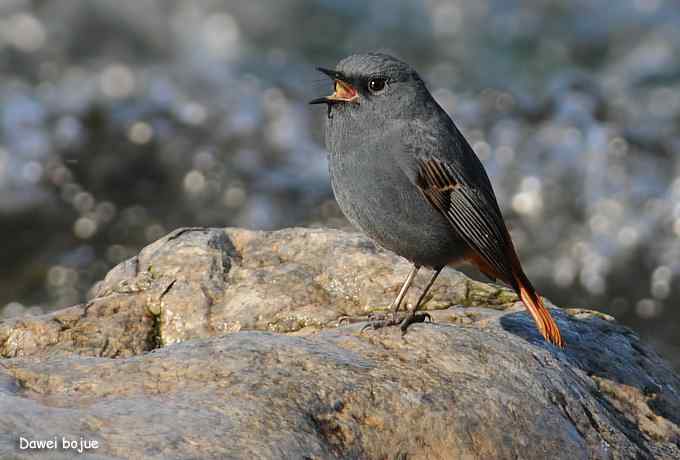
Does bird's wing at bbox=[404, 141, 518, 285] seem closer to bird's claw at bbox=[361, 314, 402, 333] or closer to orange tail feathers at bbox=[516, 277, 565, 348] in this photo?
orange tail feathers at bbox=[516, 277, 565, 348]

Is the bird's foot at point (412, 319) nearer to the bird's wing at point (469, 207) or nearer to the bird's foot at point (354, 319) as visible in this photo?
the bird's foot at point (354, 319)

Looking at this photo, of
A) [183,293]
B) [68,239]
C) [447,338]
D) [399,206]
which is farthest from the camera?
[68,239]

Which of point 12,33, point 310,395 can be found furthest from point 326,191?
point 310,395

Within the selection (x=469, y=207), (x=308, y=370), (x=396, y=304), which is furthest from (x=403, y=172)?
(x=308, y=370)

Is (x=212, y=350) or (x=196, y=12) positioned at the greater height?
(x=196, y=12)

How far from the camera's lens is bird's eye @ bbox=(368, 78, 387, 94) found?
5.30 meters

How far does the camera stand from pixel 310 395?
4.03m

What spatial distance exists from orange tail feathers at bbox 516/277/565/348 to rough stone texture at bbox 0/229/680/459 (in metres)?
0.09

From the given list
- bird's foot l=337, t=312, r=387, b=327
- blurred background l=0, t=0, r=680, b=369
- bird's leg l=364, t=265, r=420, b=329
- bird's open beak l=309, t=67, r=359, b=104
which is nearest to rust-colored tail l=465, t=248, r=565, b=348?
bird's leg l=364, t=265, r=420, b=329

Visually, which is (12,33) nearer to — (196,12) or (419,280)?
(196,12)

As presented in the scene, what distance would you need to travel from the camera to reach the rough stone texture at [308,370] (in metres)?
3.75

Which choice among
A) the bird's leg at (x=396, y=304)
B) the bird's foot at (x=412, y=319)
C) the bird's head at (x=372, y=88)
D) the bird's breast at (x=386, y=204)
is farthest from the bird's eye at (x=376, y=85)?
the bird's foot at (x=412, y=319)

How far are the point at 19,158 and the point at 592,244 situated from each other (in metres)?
5.07

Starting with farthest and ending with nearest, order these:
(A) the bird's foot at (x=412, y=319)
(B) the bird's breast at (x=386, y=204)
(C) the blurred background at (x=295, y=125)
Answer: (C) the blurred background at (x=295, y=125) < (B) the bird's breast at (x=386, y=204) < (A) the bird's foot at (x=412, y=319)
